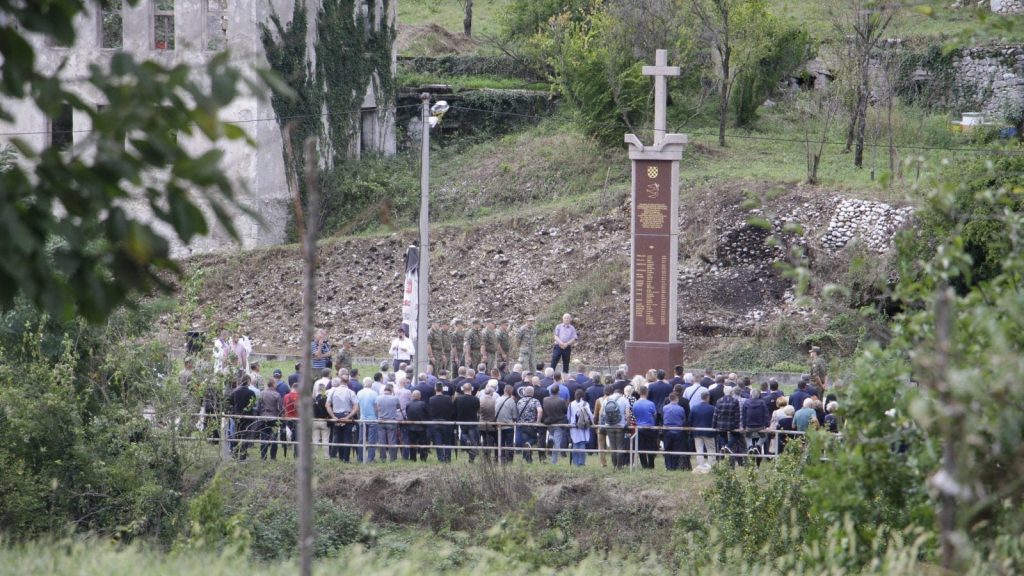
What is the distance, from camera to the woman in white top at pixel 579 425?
63.1ft

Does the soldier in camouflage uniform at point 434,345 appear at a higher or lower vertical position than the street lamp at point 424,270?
lower

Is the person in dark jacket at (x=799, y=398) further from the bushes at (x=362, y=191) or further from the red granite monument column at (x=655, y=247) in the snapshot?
the bushes at (x=362, y=191)

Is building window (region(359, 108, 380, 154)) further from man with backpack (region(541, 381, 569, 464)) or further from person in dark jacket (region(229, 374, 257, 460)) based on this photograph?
man with backpack (region(541, 381, 569, 464))

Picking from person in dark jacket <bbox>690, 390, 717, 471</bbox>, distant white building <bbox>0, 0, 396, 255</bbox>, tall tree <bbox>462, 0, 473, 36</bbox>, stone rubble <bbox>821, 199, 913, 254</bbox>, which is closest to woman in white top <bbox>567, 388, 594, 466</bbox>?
person in dark jacket <bbox>690, 390, 717, 471</bbox>

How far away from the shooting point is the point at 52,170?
6.22 metres

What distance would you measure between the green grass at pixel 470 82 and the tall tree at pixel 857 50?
40.2 ft

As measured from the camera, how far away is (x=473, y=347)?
27.1 m

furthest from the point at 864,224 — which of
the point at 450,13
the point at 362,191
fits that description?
the point at 450,13

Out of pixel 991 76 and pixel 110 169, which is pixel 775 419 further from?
pixel 991 76

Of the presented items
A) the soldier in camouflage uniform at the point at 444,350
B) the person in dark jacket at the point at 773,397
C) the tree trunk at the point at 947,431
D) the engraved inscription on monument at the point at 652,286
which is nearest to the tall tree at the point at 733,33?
the engraved inscription on monument at the point at 652,286

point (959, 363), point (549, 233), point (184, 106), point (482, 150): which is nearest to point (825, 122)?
point (549, 233)

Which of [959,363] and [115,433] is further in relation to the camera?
[115,433]

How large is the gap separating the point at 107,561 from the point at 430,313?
26.9 m

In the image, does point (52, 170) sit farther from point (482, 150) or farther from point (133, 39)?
point (482, 150)
